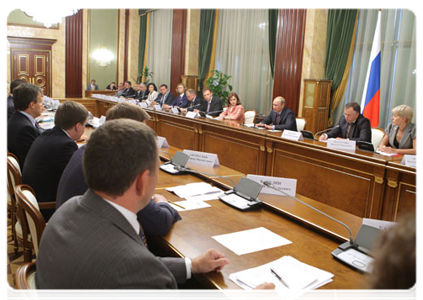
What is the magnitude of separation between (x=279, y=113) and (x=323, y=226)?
4041 millimetres

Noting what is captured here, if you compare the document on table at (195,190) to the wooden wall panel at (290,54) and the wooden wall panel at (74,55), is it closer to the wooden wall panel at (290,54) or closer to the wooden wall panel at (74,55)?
the wooden wall panel at (290,54)

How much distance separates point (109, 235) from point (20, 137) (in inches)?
110

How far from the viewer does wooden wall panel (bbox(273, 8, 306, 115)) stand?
6777mm

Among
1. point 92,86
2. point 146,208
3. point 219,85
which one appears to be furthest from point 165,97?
point 146,208

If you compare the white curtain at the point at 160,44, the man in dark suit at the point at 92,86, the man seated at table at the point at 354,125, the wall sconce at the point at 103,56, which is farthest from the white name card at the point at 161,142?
the wall sconce at the point at 103,56

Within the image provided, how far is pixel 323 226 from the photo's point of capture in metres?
1.83

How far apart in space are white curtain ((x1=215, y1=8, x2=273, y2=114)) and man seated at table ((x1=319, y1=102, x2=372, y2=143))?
3.42 meters

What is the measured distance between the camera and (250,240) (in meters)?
1.65

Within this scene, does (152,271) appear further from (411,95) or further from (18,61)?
(18,61)

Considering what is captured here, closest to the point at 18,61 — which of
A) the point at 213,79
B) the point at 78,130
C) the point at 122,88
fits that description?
the point at 122,88

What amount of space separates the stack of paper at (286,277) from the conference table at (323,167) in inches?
52.5

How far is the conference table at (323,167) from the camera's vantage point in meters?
3.20

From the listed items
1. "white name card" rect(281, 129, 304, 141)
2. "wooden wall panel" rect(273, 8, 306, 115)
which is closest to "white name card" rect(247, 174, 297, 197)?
"white name card" rect(281, 129, 304, 141)

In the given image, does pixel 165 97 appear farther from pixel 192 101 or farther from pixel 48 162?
pixel 48 162
